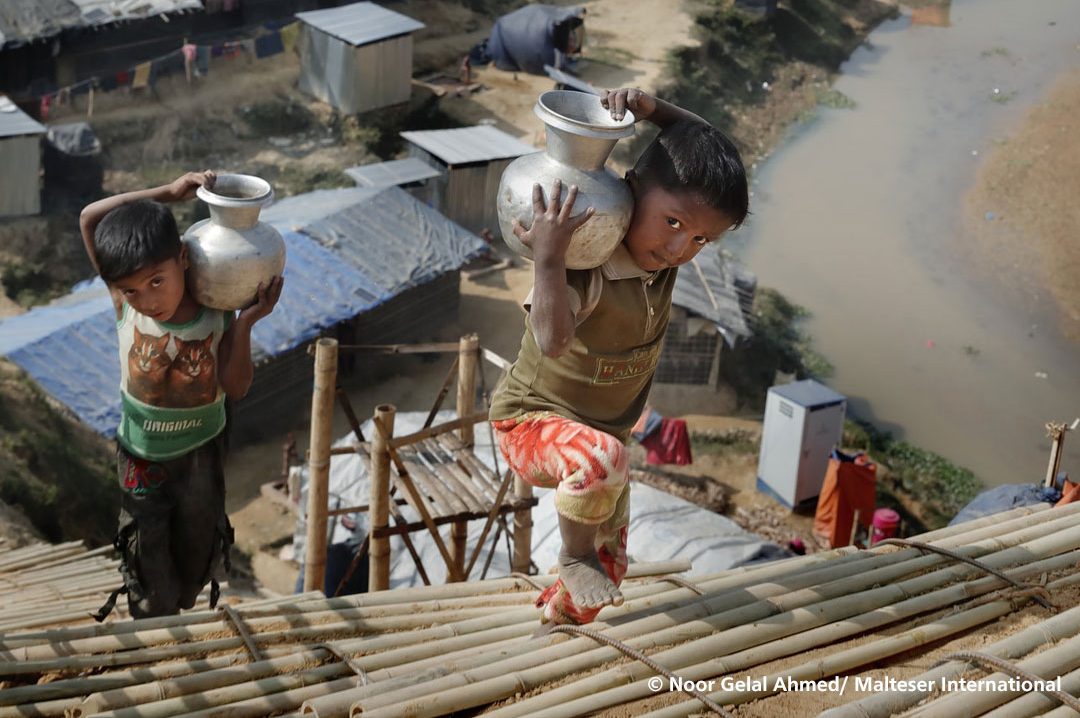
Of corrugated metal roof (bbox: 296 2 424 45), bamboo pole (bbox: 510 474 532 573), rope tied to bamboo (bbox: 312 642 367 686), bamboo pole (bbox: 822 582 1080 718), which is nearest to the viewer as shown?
bamboo pole (bbox: 822 582 1080 718)

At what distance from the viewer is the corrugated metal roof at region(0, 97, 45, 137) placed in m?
20.8

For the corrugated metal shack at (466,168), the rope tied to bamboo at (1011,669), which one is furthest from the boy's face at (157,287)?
the corrugated metal shack at (466,168)

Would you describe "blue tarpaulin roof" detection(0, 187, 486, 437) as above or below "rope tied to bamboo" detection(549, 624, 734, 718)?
below

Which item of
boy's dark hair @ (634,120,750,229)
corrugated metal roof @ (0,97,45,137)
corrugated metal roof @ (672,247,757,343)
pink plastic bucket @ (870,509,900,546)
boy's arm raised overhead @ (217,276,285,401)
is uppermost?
boy's dark hair @ (634,120,750,229)

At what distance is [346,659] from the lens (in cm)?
448

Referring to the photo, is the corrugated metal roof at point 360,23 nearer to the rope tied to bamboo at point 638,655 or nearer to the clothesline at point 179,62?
the clothesline at point 179,62

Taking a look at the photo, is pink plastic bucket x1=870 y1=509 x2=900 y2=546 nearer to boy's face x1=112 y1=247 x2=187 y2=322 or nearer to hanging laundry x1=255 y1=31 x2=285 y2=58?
boy's face x1=112 y1=247 x2=187 y2=322

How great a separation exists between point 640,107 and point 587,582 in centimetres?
182

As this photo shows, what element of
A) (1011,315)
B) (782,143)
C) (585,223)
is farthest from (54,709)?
(782,143)

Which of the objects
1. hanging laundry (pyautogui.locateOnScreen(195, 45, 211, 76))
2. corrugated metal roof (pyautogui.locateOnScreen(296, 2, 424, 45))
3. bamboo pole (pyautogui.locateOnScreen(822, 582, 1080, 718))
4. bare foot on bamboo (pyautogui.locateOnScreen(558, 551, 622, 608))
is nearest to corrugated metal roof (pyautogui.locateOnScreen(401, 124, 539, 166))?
corrugated metal roof (pyautogui.locateOnScreen(296, 2, 424, 45))

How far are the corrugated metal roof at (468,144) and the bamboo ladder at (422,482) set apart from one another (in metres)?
15.4

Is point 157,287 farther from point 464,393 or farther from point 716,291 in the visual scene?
point 716,291

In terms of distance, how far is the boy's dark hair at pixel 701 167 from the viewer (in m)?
3.96

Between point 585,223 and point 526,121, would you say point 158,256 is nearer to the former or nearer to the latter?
point 585,223
